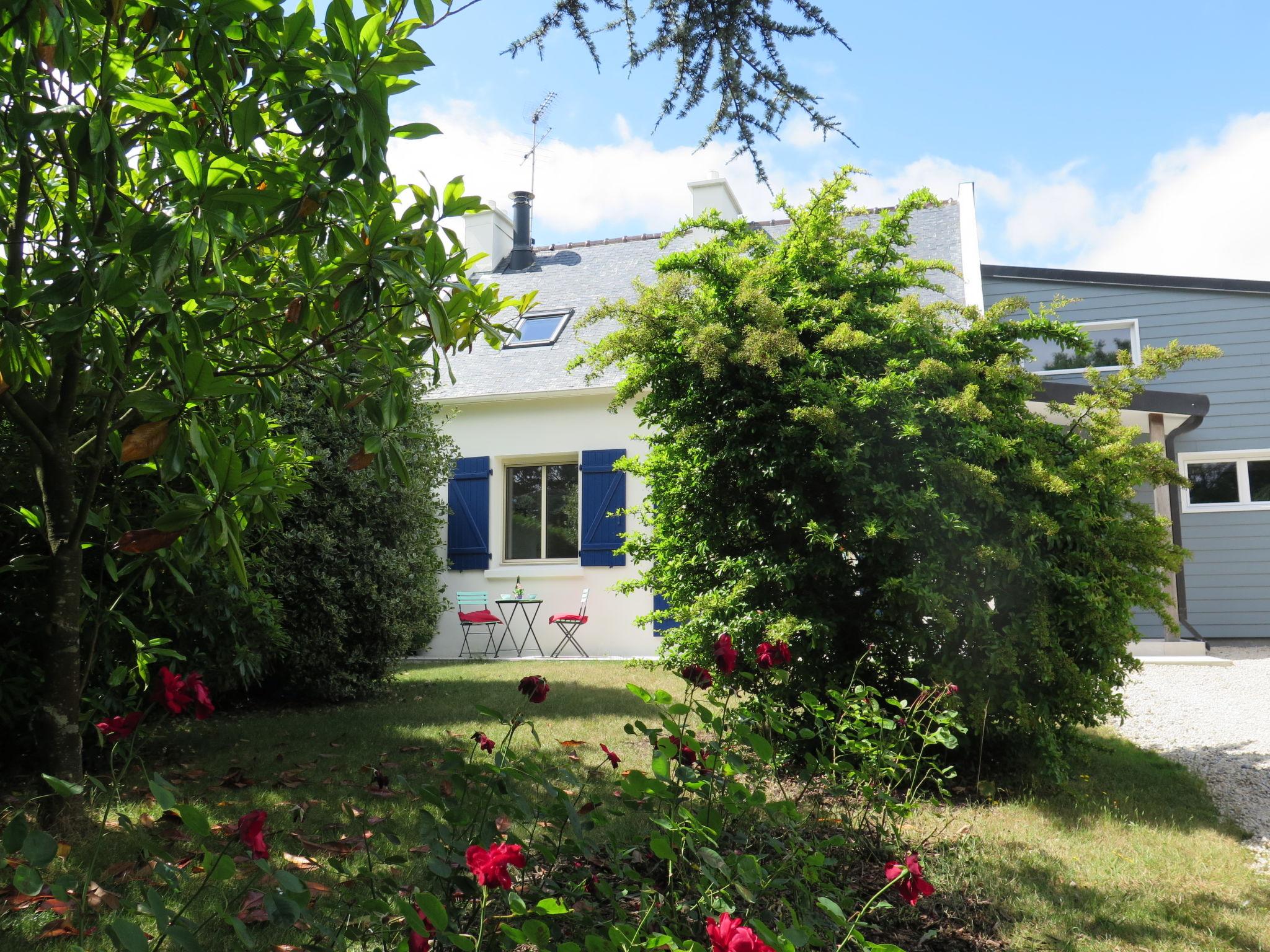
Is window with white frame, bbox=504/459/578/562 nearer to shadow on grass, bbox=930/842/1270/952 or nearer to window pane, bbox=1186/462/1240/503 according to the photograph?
window pane, bbox=1186/462/1240/503

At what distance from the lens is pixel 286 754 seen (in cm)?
460

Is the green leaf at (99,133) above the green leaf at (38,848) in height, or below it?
above

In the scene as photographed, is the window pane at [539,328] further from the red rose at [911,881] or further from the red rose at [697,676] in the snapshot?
the red rose at [911,881]

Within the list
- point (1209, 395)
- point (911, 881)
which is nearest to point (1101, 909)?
point (911, 881)

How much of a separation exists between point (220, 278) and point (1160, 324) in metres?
13.5

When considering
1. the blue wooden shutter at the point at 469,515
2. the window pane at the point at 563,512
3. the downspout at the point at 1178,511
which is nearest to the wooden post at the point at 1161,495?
the downspout at the point at 1178,511

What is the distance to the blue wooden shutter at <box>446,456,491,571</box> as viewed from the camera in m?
11.8

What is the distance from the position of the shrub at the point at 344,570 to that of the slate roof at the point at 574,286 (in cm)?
434

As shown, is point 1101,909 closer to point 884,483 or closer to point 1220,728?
point 884,483

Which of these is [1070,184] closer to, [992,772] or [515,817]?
[992,772]

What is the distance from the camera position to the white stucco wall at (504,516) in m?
11.2

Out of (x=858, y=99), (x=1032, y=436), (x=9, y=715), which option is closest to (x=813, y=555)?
(x=1032, y=436)

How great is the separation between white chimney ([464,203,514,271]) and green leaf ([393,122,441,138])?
13.0 metres

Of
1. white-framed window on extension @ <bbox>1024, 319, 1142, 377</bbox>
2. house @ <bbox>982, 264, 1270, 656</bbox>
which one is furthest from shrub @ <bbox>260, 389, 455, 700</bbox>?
white-framed window on extension @ <bbox>1024, 319, 1142, 377</bbox>
